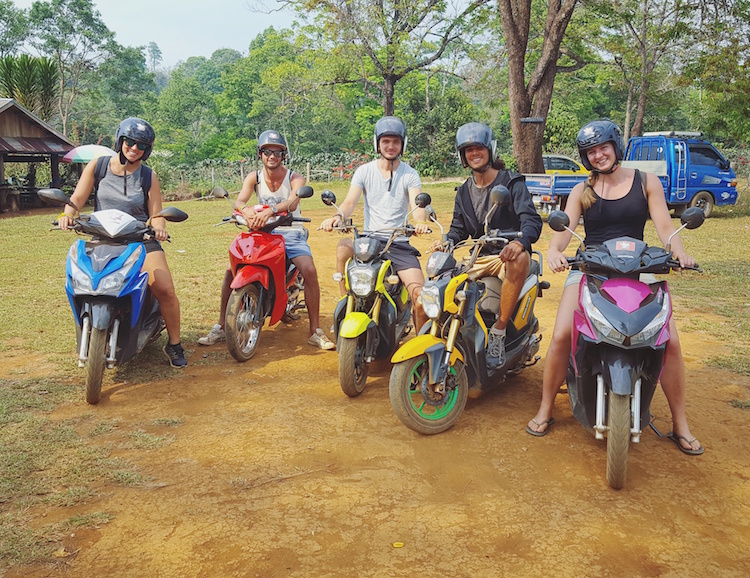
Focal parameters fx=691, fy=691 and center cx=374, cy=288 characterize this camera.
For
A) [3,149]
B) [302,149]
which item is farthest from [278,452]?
[302,149]

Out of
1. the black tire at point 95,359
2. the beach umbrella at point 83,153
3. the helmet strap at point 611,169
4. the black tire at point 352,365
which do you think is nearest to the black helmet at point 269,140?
the black tire at point 352,365

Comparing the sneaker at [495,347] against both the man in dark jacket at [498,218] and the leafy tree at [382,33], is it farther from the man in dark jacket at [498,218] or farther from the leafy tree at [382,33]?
the leafy tree at [382,33]

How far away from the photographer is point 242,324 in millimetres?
5672

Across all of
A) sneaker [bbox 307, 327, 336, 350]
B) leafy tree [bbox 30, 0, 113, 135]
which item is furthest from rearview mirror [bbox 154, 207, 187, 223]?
leafy tree [bbox 30, 0, 113, 135]

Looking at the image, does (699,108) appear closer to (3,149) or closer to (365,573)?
(3,149)

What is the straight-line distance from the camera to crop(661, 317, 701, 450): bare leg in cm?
380

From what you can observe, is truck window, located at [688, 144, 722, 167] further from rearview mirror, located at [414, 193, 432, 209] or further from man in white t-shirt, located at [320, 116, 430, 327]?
rearview mirror, located at [414, 193, 432, 209]

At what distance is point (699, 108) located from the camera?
27875 millimetres

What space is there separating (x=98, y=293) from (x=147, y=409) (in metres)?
0.84

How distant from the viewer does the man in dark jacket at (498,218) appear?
14.6 feet

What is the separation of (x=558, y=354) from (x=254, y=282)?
2660 millimetres

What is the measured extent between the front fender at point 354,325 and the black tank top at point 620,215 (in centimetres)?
152

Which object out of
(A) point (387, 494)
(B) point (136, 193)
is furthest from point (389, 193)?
(A) point (387, 494)

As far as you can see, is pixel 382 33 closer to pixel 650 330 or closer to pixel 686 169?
pixel 686 169
